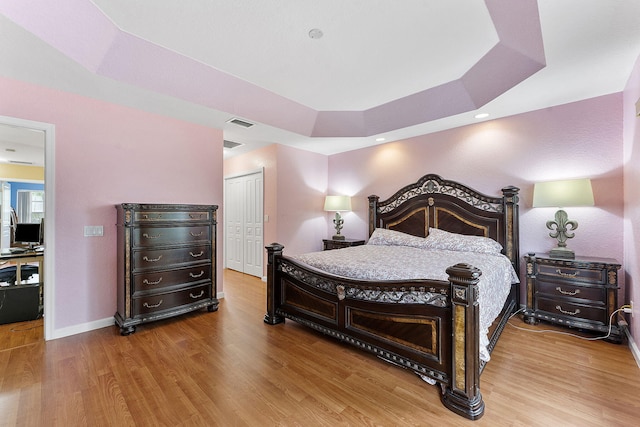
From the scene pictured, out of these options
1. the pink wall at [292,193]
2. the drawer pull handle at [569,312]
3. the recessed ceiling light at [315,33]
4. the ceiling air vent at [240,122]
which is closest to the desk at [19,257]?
the ceiling air vent at [240,122]

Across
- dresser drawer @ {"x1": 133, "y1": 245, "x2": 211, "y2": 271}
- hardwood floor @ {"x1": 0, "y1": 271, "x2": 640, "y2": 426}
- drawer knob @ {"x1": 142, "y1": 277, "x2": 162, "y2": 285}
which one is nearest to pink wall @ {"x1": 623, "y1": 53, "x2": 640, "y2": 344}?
hardwood floor @ {"x1": 0, "y1": 271, "x2": 640, "y2": 426}

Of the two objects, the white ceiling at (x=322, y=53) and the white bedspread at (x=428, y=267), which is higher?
the white ceiling at (x=322, y=53)

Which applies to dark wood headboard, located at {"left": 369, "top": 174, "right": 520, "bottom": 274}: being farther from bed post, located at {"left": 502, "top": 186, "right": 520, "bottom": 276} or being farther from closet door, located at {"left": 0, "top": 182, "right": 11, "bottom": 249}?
closet door, located at {"left": 0, "top": 182, "right": 11, "bottom": 249}

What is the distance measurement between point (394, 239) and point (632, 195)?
2383mm

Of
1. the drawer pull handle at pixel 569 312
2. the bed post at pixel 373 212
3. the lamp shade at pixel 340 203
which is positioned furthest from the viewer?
the lamp shade at pixel 340 203

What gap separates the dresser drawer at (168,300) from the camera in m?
2.88

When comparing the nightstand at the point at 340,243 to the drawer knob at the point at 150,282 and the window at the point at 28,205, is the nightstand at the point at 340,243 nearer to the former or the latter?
the drawer knob at the point at 150,282

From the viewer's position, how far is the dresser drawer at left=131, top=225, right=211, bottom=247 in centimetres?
288

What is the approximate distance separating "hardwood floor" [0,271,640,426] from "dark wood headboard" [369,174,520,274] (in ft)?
4.02

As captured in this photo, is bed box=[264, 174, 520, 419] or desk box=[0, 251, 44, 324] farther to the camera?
desk box=[0, 251, 44, 324]

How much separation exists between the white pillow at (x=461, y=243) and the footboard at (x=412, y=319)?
1.76 meters

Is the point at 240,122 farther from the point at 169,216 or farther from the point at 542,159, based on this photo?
the point at 542,159

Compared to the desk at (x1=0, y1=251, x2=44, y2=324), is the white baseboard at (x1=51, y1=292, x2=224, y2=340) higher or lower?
lower

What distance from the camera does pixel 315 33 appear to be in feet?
7.21
